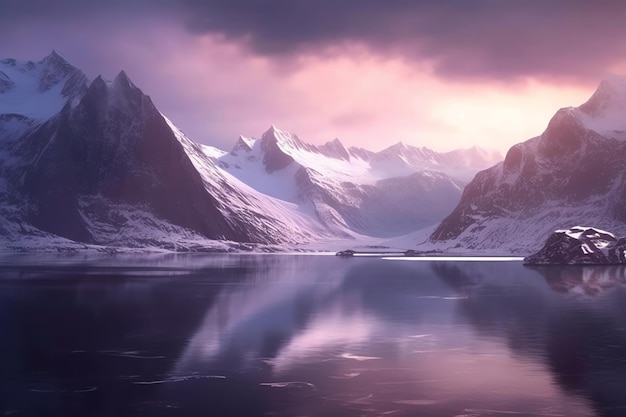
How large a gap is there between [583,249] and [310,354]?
151 meters

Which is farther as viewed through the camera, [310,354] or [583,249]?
[583,249]

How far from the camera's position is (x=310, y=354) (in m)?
56.2

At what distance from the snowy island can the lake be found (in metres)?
90.1

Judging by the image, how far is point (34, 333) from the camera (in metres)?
64.6

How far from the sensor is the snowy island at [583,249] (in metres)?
192

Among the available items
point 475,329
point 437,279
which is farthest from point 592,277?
point 475,329

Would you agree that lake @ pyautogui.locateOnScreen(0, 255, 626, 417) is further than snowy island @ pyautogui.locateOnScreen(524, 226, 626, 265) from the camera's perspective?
No

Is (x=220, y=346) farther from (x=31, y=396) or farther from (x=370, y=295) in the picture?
(x=370, y=295)

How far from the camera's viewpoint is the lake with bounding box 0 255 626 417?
41438mm

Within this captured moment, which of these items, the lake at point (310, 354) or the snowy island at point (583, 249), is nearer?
the lake at point (310, 354)

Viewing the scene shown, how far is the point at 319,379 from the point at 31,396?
645 inches

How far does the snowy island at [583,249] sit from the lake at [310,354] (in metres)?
90.1

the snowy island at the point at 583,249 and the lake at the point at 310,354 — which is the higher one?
the snowy island at the point at 583,249

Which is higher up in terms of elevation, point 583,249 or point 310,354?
point 583,249
